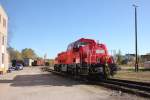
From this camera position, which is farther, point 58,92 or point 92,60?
point 92,60

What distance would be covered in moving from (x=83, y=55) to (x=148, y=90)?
1097 centimetres

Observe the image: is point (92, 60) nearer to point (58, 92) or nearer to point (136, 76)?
point (58, 92)

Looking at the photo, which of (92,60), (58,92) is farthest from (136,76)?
(58,92)

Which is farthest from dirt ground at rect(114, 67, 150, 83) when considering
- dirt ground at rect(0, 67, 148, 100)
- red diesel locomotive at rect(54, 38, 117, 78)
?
dirt ground at rect(0, 67, 148, 100)

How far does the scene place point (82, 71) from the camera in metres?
28.7

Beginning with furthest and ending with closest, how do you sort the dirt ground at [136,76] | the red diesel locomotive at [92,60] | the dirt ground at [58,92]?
the dirt ground at [136,76] → the red diesel locomotive at [92,60] → the dirt ground at [58,92]

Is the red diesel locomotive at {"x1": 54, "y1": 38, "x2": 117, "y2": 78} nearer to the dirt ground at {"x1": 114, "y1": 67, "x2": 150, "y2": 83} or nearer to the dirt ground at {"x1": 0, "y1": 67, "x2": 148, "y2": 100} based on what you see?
the dirt ground at {"x1": 0, "y1": 67, "x2": 148, "y2": 100}

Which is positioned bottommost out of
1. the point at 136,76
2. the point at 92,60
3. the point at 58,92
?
the point at 58,92

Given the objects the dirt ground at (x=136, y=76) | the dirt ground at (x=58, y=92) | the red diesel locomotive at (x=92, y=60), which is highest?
the red diesel locomotive at (x=92, y=60)

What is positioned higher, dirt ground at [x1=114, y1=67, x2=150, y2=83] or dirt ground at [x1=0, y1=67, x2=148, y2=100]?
dirt ground at [x1=114, y1=67, x2=150, y2=83]

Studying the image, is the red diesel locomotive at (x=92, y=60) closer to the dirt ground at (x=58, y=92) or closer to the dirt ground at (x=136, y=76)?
the dirt ground at (x=58, y=92)

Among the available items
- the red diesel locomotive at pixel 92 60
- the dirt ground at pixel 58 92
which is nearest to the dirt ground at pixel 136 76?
the red diesel locomotive at pixel 92 60

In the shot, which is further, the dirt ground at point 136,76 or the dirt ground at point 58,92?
the dirt ground at point 136,76

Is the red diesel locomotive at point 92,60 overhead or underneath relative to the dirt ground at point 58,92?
overhead
